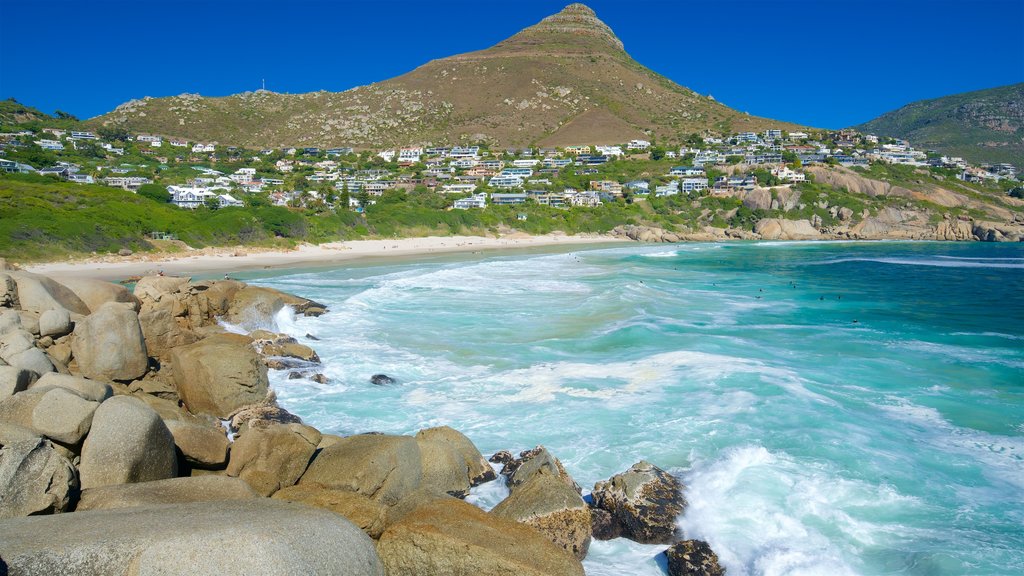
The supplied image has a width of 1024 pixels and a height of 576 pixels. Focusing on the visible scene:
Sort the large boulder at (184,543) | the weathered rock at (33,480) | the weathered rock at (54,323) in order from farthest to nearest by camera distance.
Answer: the weathered rock at (54,323), the weathered rock at (33,480), the large boulder at (184,543)

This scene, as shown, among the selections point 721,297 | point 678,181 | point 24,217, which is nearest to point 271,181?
point 24,217

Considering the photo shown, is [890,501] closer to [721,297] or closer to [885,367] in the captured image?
[885,367]

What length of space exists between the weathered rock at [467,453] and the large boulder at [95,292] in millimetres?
9916

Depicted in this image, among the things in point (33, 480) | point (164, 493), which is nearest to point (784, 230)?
point (164, 493)

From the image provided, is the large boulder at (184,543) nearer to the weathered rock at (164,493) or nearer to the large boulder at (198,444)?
the weathered rock at (164,493)

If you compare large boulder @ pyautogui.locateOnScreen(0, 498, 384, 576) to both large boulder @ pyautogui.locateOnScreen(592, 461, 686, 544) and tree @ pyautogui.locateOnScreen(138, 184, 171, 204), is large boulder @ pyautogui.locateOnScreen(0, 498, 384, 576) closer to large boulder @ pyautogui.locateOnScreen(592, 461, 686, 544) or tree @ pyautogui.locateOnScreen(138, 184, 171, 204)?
large boulder @ pyautogui.locateOnScreen(592, 461, 686, 544)

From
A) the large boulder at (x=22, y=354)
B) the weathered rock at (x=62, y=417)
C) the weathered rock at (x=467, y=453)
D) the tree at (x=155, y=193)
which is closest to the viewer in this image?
the weathered rock at (x=62, y=417)

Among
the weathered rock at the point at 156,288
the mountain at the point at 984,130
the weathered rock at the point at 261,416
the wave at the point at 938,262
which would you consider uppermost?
the mountain at the point at 984,130

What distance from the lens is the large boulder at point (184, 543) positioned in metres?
3.78

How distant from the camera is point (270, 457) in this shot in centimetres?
792

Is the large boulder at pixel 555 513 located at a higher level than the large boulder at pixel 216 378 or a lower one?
lower

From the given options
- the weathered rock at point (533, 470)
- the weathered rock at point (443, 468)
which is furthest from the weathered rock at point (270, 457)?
the weathered rock at point (533, 470)

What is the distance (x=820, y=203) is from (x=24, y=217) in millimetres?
101167

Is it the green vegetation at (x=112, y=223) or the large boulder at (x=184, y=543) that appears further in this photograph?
the green vegetation at (x=112, y=223)
